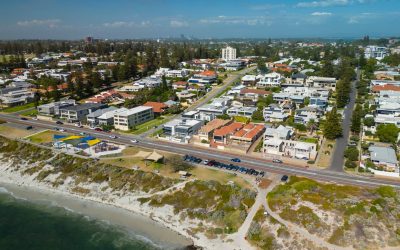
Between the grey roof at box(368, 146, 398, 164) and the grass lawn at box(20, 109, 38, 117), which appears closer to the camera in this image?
the grey roof at box(368, 146, 398, 164)

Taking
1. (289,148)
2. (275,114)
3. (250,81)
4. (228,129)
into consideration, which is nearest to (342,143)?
(289,148)

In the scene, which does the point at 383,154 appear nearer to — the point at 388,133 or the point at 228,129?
the point at 388,133

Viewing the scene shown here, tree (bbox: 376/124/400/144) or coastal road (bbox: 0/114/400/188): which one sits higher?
tree (bbox: 376/124/400/144)

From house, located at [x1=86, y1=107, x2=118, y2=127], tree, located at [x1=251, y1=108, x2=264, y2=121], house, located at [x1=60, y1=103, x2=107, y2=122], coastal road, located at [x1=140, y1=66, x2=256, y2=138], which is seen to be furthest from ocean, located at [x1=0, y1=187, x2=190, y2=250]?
tree, located at [x1=251, y1=108, x2=264, y2=121]

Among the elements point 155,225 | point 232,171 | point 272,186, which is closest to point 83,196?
point 155,225

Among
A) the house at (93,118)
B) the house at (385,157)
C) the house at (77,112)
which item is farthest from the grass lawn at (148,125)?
the house at (385,157)

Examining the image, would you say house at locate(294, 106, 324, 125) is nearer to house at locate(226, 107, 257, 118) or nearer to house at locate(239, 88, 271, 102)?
house at locate(226, 107, 257, 118)
